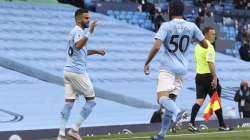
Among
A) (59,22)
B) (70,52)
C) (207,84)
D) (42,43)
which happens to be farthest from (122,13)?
(70,52)

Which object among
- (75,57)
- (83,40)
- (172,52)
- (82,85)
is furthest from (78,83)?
(172,52)

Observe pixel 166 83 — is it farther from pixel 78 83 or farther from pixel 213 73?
pixel 213 73

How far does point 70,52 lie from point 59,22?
17212 millimetres

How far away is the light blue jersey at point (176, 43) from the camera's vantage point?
11438mm

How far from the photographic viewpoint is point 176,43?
11.6 meters

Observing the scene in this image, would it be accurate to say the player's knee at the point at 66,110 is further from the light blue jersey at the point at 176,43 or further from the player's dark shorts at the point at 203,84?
the player's dark shorts at the point at 203,84

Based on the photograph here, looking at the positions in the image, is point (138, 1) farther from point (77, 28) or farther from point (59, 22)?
point (77, 28)

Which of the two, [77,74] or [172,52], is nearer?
[172,52]

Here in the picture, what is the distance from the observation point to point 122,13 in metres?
33.9

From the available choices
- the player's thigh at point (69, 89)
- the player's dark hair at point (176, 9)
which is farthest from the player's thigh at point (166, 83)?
the player's thigh at point (69, 89)

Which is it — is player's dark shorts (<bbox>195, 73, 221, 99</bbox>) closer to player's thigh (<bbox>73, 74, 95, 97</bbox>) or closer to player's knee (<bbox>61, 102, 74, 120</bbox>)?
player's thigh (<bbox>73, 74, 95, 97</bbox>)

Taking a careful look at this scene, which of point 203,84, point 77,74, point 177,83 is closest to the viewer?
point 177,83

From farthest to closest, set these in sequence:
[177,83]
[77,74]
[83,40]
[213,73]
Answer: [213,73] < [77,74] < [177,83] < [83,40]

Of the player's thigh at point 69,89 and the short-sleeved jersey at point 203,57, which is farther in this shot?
the short-sleeved jersey at point 203,57
